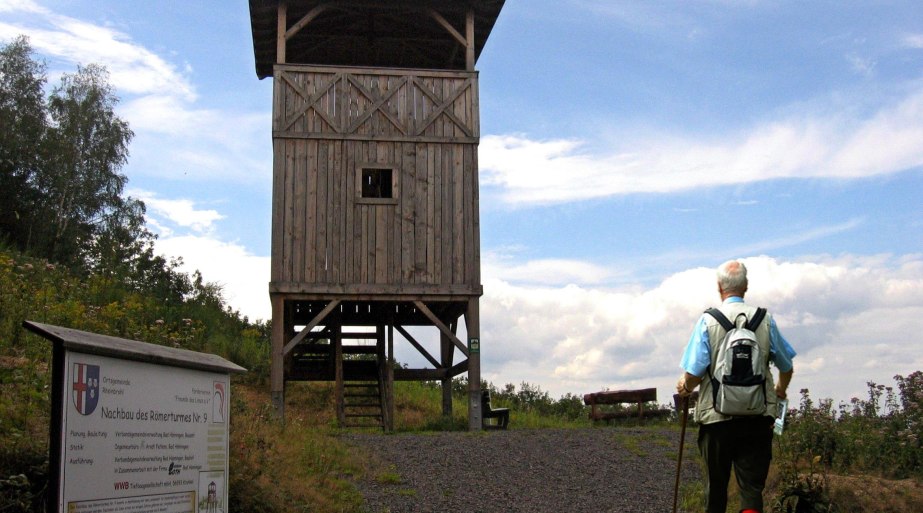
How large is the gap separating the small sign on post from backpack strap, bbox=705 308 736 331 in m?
3.70

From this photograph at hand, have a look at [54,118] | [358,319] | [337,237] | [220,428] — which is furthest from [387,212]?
[54,118]

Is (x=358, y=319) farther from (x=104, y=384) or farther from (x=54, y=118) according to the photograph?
(x=54, y=118)

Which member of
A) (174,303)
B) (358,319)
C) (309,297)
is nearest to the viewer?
(309,297)

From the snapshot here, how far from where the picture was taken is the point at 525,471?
1388 centimetres

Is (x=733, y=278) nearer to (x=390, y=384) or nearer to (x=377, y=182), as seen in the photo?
(x=377, y=182)

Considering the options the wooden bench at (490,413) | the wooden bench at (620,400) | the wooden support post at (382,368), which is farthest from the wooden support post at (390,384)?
the wooden bench at (620,400)

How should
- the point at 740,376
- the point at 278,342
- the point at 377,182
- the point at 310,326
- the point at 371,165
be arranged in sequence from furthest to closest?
the point at 377,182 → the point at 371,165 → the point at 310,326 → the point at 278,342 → the point at 740,376

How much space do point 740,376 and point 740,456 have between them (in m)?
0.61

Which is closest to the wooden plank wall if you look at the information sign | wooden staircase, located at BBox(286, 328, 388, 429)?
wooden staircase, located at BBox(286, 328, 388, 429)

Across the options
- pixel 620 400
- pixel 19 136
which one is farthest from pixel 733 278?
pixel 19 136

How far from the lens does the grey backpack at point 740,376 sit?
666cm

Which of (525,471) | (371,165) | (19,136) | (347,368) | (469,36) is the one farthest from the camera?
(19,136)

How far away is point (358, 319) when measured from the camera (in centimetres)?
2383

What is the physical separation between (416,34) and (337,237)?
6030 mm
